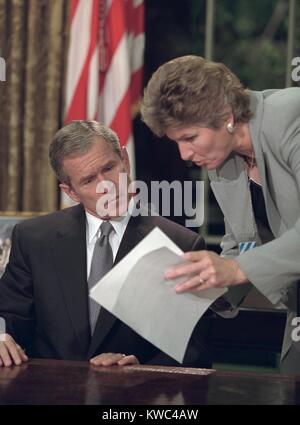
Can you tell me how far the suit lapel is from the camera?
8.79 feet

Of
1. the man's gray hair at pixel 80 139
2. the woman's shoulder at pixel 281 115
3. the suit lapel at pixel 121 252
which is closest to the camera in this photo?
the woman's shoulder at pixel 281 115

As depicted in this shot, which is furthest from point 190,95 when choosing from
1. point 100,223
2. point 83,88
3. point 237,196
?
point 83,88

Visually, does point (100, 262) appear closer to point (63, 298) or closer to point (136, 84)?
point (63, 298)

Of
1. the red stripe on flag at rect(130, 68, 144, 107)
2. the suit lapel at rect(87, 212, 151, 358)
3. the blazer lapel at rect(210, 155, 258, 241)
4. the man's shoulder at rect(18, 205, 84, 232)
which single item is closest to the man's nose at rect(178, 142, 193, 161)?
the blazer lapel at rect(210, 155, 258, 241)

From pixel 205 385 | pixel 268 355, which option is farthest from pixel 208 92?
pixel 268 355

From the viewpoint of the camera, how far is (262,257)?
2.12 metres

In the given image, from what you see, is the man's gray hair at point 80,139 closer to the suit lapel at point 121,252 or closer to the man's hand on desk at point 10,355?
the suit lapel at point 121,252

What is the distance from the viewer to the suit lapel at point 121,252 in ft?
8.79

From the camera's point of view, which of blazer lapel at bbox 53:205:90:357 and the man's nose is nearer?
the man's nose

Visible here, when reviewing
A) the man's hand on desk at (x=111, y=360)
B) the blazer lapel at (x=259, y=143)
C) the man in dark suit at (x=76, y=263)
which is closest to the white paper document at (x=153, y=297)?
the man's hand on desk at (x=111, y=360)

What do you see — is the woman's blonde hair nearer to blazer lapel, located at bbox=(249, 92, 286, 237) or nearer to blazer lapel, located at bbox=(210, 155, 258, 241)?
blazer lapel, located at bbox=(249, 92, 286, 237)

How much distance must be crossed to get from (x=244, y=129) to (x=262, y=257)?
358 mm

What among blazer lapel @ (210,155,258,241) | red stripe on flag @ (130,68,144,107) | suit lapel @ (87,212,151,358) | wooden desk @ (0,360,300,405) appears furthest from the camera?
red stripe on flag @ (130,68,144,107)

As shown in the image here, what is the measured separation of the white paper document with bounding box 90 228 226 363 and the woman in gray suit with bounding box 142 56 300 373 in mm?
42
